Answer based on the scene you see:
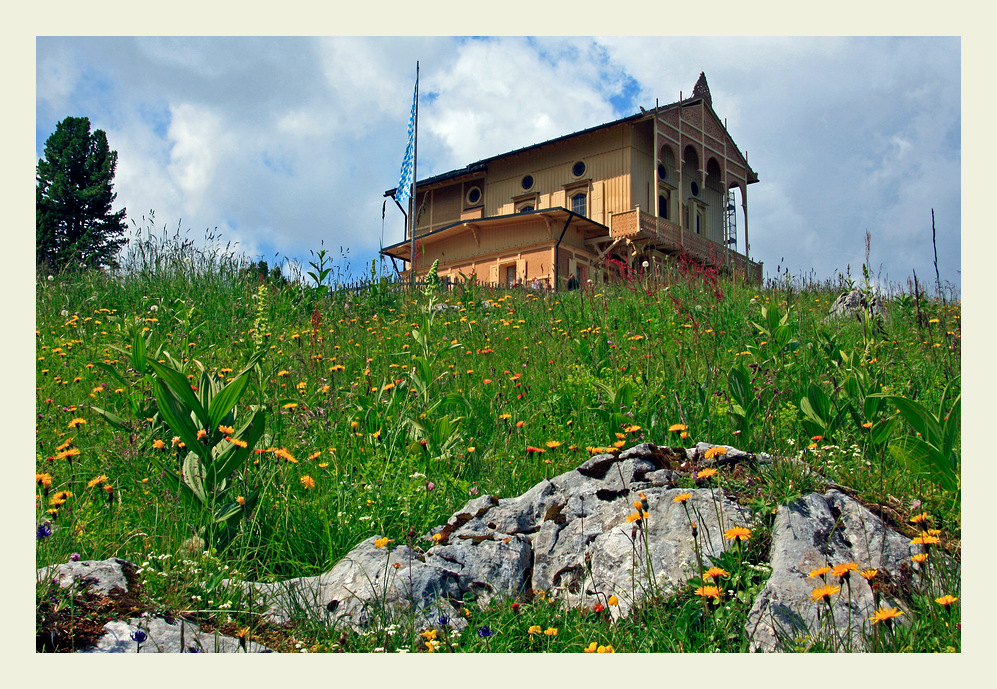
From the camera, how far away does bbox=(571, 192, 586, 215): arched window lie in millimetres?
24578

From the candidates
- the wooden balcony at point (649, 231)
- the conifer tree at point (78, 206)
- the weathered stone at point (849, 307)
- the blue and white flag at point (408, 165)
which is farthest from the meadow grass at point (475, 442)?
the wooden balcony at point (649, 231)

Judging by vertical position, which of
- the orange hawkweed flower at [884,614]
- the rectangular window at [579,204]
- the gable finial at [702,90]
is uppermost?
the gable finial at [702,90]


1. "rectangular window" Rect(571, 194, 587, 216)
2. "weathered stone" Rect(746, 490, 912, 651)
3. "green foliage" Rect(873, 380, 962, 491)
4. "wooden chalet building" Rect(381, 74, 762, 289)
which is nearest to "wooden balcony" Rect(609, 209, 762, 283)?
"wooden chalet building" Rect(381, 74, 762, 289)

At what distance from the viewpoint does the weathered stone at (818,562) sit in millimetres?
2066

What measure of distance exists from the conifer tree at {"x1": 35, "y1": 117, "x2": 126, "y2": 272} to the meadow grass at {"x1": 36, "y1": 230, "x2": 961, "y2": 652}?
3640 millimetres

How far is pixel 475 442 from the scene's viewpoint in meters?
3.79

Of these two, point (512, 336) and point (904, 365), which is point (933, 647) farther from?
point (512, 336)

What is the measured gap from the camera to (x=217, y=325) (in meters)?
7.61

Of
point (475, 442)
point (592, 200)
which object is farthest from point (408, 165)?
point (475, 442)

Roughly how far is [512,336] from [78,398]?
401 cm

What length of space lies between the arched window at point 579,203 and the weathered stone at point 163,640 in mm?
23698

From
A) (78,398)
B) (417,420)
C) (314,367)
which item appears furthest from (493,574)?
(78,398)

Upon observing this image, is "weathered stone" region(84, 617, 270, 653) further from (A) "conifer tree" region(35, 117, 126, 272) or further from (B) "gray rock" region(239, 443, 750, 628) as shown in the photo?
(A) "conifer tree" region(35, 117, 126, 272)

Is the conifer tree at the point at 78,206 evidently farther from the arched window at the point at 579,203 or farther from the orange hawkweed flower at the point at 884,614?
the arched window at the point at 579,203
